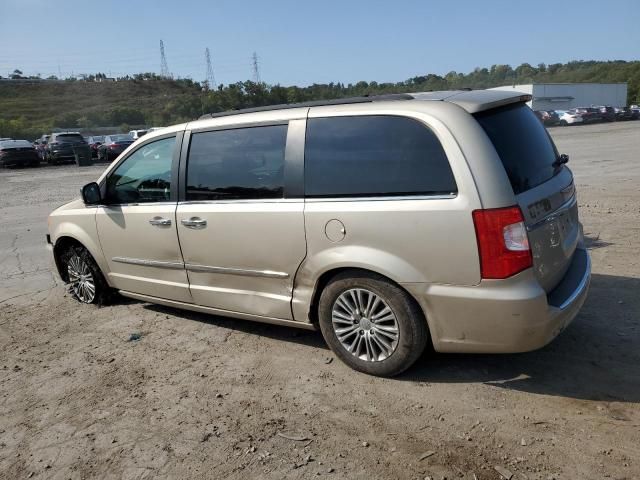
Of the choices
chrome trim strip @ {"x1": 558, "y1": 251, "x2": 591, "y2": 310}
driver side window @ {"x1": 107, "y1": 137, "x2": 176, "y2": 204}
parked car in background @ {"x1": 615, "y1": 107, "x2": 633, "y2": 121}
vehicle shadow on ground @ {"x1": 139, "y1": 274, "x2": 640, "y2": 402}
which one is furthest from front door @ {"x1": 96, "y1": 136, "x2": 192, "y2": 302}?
parked car in background @ {"x1": 615, "y1": 107, "x2": 633, "y2": 121}

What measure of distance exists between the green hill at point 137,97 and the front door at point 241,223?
167 ft

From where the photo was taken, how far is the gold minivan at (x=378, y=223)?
3.23 metres

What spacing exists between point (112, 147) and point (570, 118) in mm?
38597

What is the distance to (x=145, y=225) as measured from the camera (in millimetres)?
4824

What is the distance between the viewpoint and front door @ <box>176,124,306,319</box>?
397cm

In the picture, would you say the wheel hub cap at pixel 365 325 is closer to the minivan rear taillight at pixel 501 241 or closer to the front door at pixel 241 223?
the front door at pixel 241 223

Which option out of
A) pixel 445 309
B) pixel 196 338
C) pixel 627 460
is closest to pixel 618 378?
pixel 627 460

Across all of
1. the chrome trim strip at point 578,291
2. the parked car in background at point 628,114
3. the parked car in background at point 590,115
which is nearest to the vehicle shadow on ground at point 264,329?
the chrome trim strip at point 578,291

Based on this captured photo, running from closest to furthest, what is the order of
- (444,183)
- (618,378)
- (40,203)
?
(444,183)
(618,378)
(40,203)

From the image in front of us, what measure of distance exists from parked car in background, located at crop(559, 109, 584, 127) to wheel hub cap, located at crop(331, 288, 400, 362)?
165 feet

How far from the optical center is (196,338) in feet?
15.6

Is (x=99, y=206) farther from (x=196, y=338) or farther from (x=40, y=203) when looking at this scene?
(x=40, y=203)

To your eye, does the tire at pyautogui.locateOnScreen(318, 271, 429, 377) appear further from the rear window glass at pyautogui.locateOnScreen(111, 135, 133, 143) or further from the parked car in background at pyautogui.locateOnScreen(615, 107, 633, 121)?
the parked car in background at pyautogui.locateOnScreen(615, 107, 633, 121)

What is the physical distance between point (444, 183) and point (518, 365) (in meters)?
1.50
